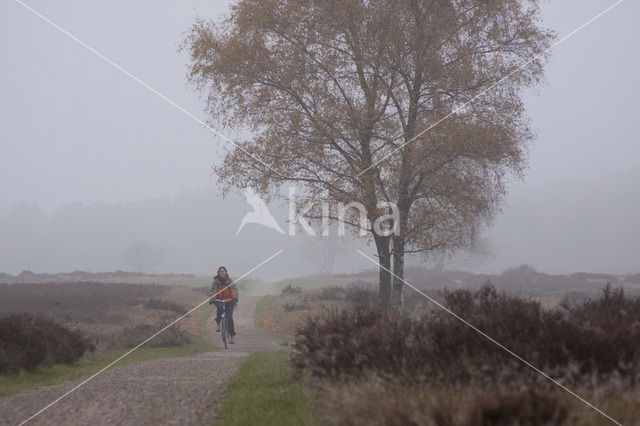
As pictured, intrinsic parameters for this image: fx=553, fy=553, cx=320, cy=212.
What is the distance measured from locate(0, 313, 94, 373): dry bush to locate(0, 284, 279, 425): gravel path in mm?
2069

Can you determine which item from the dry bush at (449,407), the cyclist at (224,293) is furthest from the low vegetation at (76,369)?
the dry bush at (449,407)

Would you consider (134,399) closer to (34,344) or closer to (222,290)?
(34,344)

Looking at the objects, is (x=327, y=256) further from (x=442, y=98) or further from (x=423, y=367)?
(x=423, y=367)

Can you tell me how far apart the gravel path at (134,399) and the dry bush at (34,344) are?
2.07 meters

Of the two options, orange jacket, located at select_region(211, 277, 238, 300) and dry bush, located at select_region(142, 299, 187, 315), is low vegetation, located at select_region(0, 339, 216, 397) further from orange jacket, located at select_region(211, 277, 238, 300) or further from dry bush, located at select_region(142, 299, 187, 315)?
dry bush, located at select_region(142, 299, 187, 315)

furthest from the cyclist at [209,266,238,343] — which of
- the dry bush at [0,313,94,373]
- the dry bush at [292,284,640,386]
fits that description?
the dry bush at [292,284,640,386]

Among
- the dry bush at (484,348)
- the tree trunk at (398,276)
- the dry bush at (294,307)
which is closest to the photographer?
the dry bush at (484,348)

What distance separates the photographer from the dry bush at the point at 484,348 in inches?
241

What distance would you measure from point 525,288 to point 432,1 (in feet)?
121

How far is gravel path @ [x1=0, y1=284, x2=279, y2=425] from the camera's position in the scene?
7.12 meters

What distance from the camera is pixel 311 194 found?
1886 centimetres

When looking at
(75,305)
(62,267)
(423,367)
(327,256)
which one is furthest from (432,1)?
(62,267)

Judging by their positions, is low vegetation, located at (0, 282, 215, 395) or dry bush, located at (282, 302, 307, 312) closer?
low vegetation, located at (0, 282, 215, 395)

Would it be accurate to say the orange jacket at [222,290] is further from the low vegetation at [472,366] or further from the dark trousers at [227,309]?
the low vegetation at [472,366]
